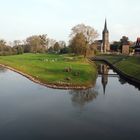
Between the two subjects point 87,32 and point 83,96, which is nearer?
point 83,96

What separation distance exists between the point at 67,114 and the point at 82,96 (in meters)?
9.15

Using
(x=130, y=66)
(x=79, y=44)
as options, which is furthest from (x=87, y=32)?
(x=130, y=66)

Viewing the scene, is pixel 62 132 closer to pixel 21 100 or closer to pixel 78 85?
pixel 21 100

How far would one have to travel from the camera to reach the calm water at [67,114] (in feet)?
68.3

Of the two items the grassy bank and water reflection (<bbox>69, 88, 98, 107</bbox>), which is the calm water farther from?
the grassy bank

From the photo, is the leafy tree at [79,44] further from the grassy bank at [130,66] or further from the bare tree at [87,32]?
the grassy bank at [130,66]

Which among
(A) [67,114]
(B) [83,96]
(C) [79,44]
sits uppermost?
(C) [79,44]

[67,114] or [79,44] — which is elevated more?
[79,44]

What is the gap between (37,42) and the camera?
156875 millimetres

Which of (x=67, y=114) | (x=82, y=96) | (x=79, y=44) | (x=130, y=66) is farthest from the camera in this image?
(x=79, y=44)

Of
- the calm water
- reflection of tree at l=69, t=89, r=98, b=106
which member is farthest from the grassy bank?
reflection of tree at l=69, t=89, r=98, b=106

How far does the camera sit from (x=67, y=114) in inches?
1035

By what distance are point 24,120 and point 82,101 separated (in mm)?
10238

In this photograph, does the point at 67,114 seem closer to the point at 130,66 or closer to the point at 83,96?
the point at 83,96
